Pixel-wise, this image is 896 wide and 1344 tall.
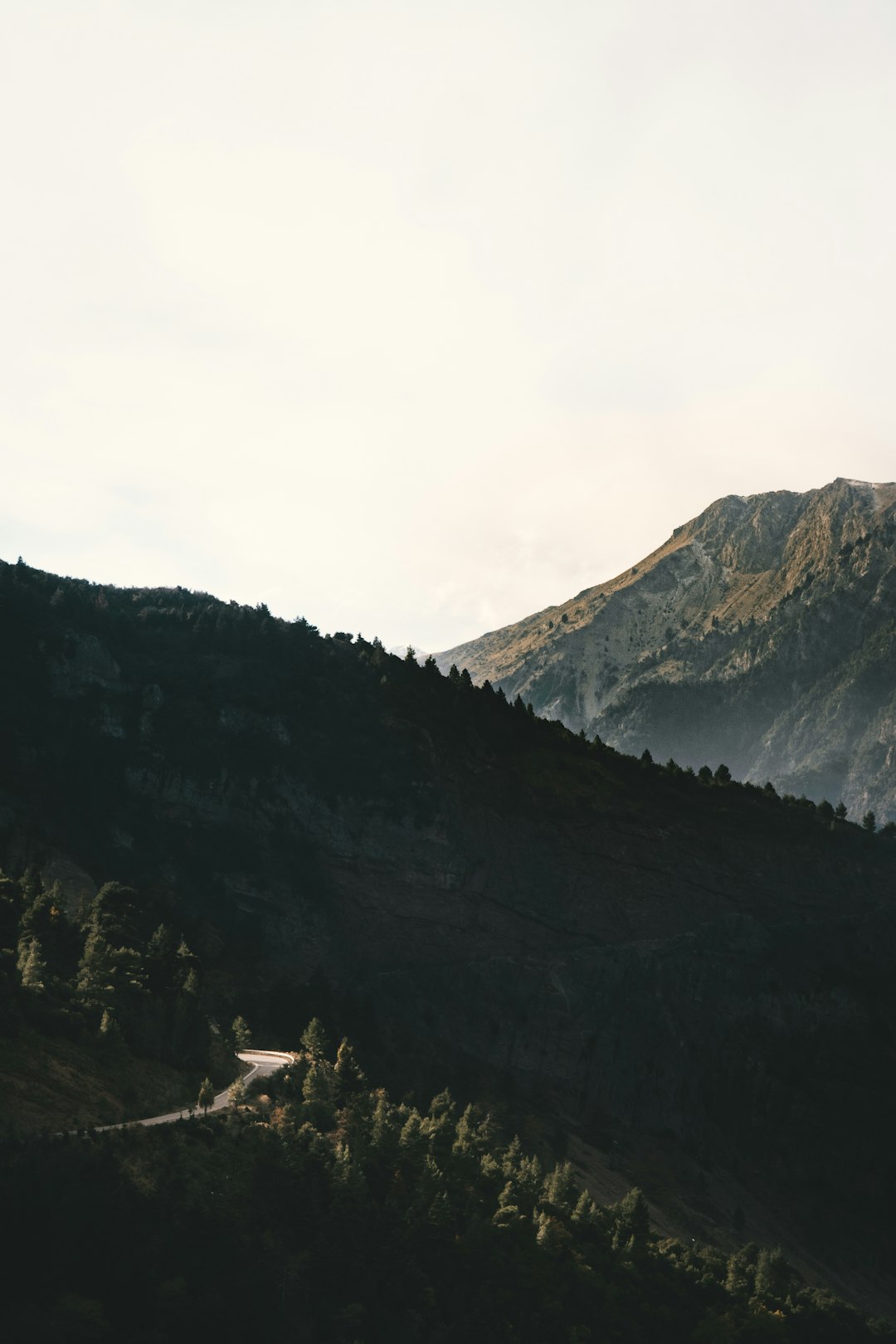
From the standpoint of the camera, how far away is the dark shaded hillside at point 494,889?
159 meters

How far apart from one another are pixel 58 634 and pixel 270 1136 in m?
123

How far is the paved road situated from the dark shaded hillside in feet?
134

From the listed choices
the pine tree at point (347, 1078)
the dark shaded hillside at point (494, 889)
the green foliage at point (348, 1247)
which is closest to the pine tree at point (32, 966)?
the green foliage at point (348, 1247)

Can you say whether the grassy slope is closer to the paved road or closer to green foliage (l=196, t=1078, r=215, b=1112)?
green foliage (l=196, t=1078, r=215, b=1112)

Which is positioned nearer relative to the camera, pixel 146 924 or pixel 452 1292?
pixel 452 1292

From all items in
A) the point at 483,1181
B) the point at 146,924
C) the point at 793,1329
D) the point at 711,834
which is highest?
the point at 711,834

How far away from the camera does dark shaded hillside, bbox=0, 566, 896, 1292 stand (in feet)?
522

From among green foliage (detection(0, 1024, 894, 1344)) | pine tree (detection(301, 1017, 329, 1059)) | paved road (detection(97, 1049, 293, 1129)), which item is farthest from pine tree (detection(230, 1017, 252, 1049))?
green foliage (detection(0, 1024, 894, 1344))

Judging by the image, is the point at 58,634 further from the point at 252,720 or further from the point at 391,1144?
the point at 391,1144

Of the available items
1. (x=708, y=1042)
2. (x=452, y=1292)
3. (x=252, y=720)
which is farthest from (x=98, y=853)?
(x=452, y=1292)

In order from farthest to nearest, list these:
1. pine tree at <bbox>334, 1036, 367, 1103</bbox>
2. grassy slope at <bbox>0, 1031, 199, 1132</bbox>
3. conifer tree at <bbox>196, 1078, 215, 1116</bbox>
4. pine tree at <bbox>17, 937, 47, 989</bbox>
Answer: pine tree at <bbox>334, 1036, 367, 1103</bbox>, pine tree at <bbox>17, 937, 47, 989</bbox>, conifer tree at <bbox>196, 1078, 215, 1116</bbox>, grassy slope at <bbox>0, 1031, 199, 1132</bbox>

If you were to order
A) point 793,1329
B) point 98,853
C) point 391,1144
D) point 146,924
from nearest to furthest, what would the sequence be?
point 391,1144 < point 793,1329 < point 146,924 < point 98,853

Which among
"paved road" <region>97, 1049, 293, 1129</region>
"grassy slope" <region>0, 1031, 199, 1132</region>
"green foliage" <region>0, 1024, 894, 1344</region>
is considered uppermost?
"grassy slope" <region>0, 1031, 199, 1132</region>

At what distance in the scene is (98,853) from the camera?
520 feet
